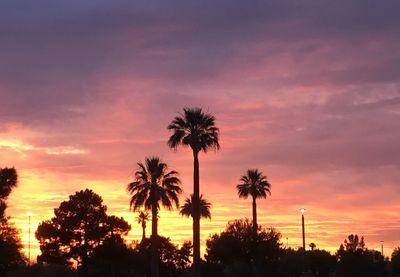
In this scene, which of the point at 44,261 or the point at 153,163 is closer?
the point at 153,163

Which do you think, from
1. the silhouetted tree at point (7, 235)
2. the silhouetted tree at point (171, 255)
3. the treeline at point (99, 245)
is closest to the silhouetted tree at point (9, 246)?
→ the silhouetted tree at point (7, 235)

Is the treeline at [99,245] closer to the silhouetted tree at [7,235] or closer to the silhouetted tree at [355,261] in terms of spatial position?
the silhouetted tree at [355,261]

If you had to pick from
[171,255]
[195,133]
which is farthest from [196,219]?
[171,255]

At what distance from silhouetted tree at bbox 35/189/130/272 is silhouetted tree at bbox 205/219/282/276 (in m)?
14.2

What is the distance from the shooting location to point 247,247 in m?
103

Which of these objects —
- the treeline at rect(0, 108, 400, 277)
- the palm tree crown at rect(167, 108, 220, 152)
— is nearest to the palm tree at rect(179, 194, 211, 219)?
the treeline at rect(0, 108, 400, 277)

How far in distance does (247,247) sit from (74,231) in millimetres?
21387

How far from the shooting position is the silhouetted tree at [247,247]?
10288cm

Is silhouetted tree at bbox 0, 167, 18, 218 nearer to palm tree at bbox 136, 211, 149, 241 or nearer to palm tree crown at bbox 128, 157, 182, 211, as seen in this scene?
palm tree crown at bbox 128, 157, 182, 211

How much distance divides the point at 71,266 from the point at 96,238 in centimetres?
705

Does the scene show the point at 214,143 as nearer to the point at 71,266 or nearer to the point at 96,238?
the point at 96,238

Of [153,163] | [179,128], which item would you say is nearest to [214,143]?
[179,128]

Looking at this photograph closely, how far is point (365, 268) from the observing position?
12081 centimetres

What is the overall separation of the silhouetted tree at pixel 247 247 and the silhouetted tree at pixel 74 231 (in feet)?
46.6
